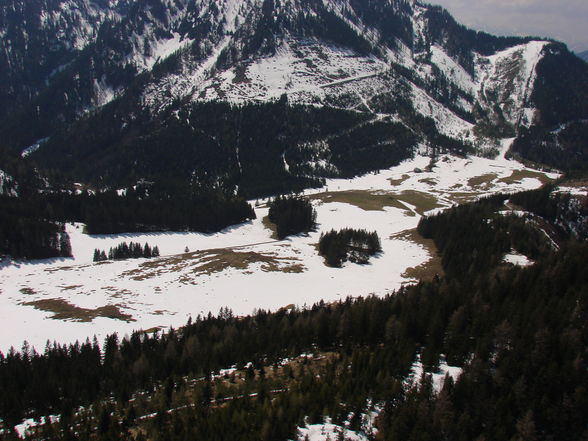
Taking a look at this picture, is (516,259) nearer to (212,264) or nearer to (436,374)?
(436,374)

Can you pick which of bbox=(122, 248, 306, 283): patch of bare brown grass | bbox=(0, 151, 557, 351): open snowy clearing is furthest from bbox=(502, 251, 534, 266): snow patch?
bbox=(122, 248, 306, 283): patch of bare brown grass

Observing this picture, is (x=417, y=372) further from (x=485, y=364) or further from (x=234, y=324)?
(x=234, y=324)

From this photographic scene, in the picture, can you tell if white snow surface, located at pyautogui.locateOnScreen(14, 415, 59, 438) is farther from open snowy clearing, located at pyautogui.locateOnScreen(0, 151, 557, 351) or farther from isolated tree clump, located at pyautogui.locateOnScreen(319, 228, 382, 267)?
isolated tree clump, located at pyautogui.locateOnScreen(319, 228, 382, 267)

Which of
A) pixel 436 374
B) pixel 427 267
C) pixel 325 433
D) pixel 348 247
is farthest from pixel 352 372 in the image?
pixel 348 247

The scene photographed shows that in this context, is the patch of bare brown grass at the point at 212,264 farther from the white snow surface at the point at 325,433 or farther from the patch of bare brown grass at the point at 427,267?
the white snow surface at the point at 325,433

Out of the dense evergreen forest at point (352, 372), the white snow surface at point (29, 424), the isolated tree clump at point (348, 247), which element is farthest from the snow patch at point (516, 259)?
the white snow surface at point (29, 424)

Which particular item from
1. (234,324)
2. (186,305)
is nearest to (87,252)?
(186,305)

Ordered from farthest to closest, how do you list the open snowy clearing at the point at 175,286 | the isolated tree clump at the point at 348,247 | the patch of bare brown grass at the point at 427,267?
the isolated tree clump at the point at 348,247, the patch of bare brown grass at the point at 427,267, the open snowy clearing at the point at 175,286
